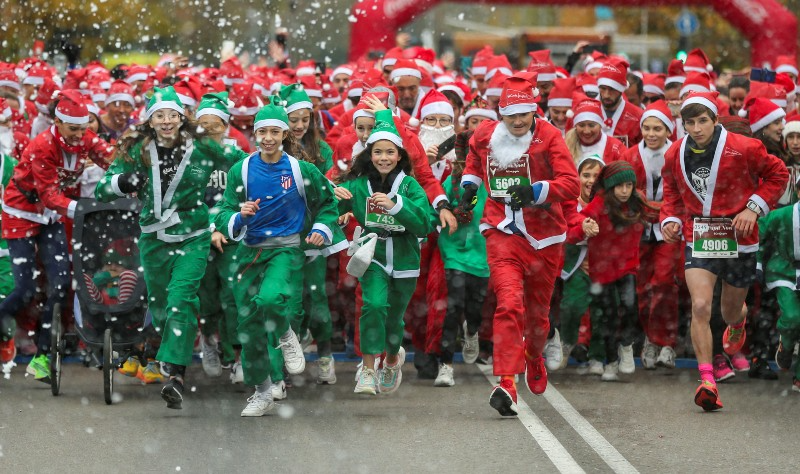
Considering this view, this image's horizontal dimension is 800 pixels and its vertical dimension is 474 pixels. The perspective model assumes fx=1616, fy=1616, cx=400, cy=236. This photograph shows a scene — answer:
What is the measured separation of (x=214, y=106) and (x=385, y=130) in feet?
4.36

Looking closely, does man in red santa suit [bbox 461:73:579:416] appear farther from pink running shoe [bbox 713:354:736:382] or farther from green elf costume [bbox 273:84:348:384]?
pink running shoe [bbox 713:354:736:382]

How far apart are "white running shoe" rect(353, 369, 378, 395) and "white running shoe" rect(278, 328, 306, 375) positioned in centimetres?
68

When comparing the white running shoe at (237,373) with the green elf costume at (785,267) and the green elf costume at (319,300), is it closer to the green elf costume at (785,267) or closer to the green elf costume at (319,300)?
the green elf costume at (319,300)

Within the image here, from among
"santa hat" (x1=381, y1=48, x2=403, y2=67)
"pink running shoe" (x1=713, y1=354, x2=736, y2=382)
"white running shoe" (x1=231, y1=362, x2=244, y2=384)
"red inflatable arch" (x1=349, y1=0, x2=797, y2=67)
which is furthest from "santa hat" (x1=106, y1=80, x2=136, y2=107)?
"red inflatable arch" (x1=349, y1=0, x2=797, y2=67)

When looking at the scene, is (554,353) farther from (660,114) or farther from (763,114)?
(763,114)

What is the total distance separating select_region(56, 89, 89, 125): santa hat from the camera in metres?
12.1

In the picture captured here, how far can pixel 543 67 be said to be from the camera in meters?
15.7

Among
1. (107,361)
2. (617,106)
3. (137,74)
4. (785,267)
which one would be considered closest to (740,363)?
(785,267)

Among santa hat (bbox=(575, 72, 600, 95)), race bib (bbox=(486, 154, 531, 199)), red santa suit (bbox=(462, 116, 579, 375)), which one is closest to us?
red santa suit (bbox=(462, 116, 579, 375))

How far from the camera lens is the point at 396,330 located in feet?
38.0

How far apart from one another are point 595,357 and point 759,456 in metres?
3.74

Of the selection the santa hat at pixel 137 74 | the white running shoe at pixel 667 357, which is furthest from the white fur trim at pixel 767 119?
the santa hat at pixel 137 74

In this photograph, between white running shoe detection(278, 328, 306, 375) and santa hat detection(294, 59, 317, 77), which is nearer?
white running shoe detection(278, 328, 306, 375)

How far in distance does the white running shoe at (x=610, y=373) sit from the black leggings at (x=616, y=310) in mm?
148
